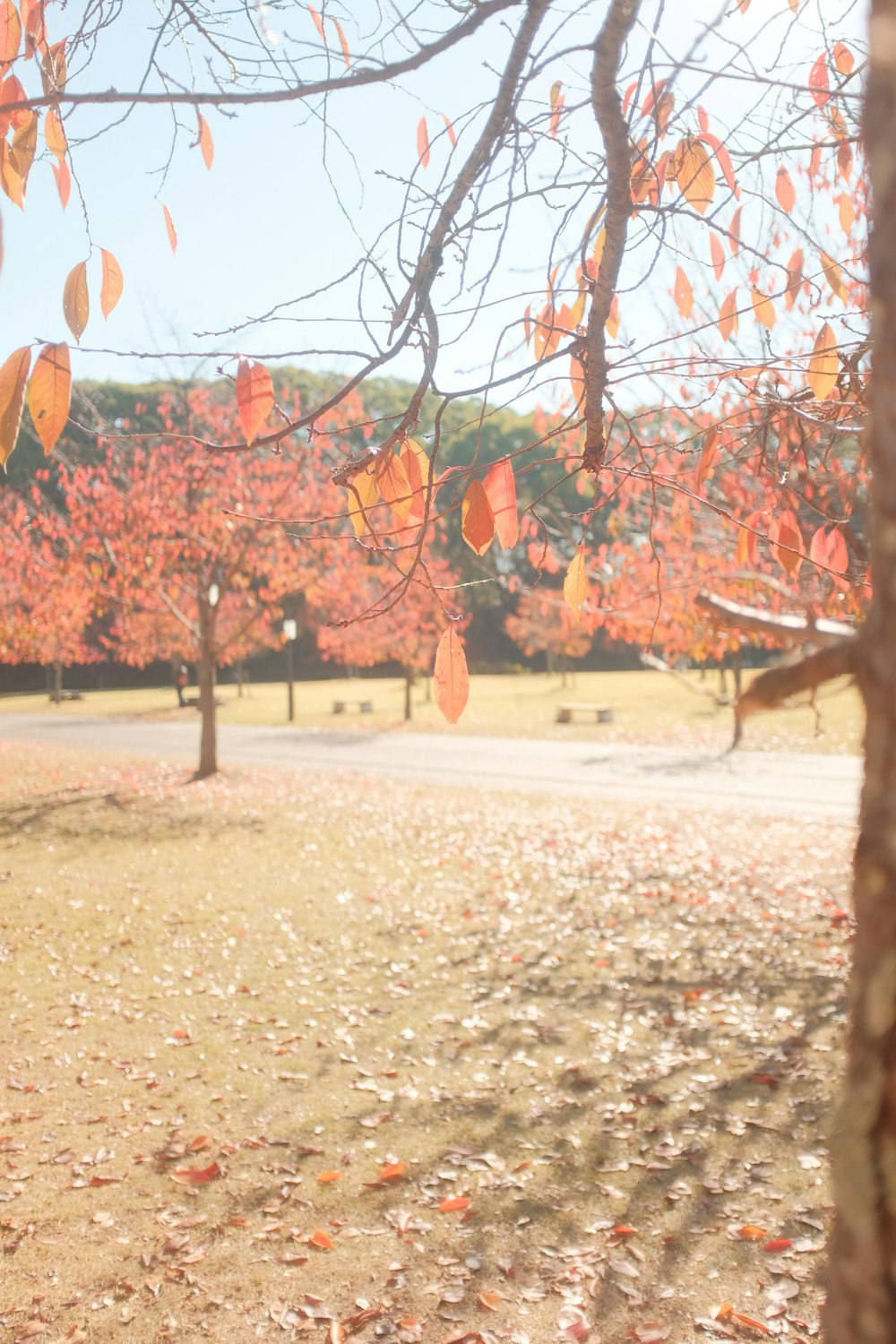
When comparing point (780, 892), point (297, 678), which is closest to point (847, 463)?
point (780, 892)

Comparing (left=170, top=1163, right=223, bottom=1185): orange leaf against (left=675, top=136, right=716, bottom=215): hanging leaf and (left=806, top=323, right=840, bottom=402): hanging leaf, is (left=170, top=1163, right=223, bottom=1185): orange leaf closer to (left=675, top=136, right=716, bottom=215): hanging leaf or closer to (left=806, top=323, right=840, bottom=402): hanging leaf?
(left=806, top=323, right=840, bottom=402): hanging leaf

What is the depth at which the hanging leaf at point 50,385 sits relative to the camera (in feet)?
5.16

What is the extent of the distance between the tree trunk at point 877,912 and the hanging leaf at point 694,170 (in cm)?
191

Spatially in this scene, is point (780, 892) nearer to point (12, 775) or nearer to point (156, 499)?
point (156, 499)

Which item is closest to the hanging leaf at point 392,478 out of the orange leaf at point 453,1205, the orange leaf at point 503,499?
the orange leaf at point 503,499

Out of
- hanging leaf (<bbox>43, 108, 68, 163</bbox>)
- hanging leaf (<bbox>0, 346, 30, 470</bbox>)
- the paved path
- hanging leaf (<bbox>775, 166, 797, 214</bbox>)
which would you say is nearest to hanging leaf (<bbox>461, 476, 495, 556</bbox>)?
hanging leaf (<bbox>0, 346, 30, 470</bbox>)

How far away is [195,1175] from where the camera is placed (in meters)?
4.13

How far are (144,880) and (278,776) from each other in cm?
648

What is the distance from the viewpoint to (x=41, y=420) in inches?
63.1

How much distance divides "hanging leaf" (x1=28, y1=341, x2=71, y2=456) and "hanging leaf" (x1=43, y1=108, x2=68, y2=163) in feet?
3.25

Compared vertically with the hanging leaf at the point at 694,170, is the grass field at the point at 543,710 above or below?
below

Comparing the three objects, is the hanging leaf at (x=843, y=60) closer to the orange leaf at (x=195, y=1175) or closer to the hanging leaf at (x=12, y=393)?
the hanging leaf at (x=12, y=393)

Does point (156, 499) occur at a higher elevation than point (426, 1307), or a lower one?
higher

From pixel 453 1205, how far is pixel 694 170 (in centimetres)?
382
